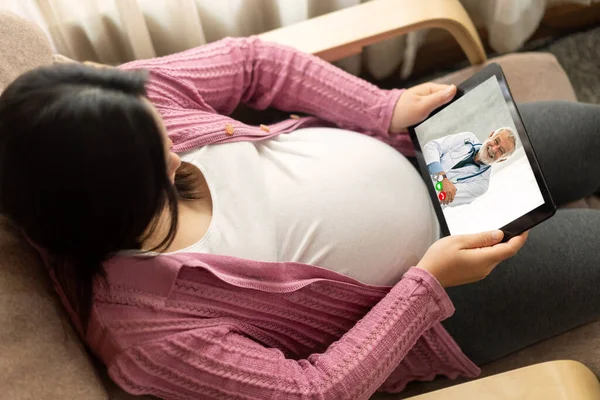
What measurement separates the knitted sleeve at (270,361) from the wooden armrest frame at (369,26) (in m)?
0.46

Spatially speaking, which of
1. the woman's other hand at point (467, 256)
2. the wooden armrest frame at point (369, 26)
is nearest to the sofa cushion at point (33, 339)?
the woman's other hand at point (467, 256)

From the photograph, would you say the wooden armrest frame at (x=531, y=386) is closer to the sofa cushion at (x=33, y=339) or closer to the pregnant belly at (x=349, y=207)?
the pregnant belly at (x=349, y=207)

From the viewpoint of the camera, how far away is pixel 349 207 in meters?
0.84

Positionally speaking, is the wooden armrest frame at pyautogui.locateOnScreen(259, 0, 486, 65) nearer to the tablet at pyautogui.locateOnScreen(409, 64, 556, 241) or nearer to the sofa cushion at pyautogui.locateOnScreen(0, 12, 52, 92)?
the tablet at pyautogui.locateOnScreen(409, 64, 556, 241)

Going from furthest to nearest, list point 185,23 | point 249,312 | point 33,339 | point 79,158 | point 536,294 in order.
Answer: point 185,23
point 536,294
point 249,312
point 33,339
point 79,158

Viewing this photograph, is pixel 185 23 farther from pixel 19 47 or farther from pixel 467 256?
pixel 467 256

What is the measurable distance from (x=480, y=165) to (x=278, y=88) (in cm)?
37

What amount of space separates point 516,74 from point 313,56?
0.42 m

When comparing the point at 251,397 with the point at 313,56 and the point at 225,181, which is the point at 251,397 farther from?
the point at 313,56

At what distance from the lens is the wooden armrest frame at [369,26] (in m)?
1.02

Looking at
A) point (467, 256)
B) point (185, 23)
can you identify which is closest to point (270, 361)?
point (467, 256)

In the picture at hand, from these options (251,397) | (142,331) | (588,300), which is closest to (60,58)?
(142,331)

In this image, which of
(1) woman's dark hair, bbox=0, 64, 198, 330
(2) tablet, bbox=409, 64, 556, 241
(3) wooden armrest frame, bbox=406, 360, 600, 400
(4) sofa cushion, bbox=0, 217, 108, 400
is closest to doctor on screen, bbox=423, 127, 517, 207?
(2) tablet, bbox=409, 64, 556, 241

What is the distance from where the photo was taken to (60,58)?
0.85 m
